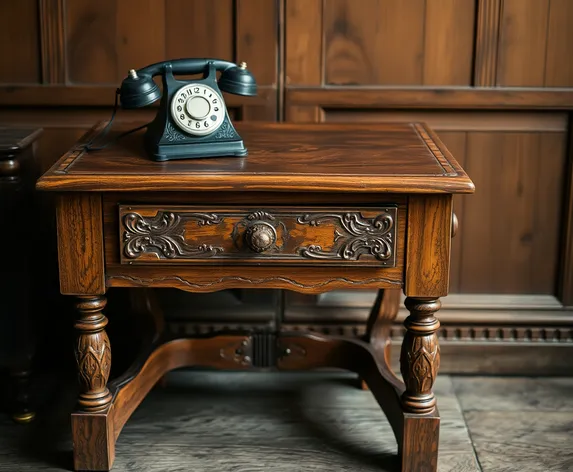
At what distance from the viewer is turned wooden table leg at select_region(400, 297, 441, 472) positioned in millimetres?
2031

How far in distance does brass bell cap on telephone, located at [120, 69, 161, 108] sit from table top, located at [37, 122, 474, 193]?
0.38 feet

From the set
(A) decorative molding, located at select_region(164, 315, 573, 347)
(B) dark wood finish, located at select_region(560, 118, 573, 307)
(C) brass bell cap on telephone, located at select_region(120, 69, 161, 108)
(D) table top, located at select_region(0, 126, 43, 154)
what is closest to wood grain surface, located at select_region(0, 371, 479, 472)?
(A) decorative molding, located at select_region(164, 315, 573, 347)

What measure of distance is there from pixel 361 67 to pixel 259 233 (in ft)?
2.59

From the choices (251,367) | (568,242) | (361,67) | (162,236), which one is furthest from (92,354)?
(568,242)

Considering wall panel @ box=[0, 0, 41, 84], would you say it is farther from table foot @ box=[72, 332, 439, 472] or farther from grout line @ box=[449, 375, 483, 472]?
grout line @ box=[449, 375, 483, 472]

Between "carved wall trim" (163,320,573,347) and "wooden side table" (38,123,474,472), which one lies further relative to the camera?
"carved wall trim" (163,320,573,347)

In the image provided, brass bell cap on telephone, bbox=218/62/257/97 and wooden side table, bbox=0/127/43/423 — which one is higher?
brass bell cap on telephone, bbox=218/62/257/97

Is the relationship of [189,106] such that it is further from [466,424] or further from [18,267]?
[466,424]

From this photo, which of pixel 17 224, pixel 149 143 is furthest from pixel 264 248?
pixel 17 224

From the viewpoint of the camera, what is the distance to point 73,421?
2.07 metres

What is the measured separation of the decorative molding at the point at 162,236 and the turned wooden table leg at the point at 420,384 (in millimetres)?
457

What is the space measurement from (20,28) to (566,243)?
5.18ft

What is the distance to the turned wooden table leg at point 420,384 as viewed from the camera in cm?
203

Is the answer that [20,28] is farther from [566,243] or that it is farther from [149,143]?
[566,243]
